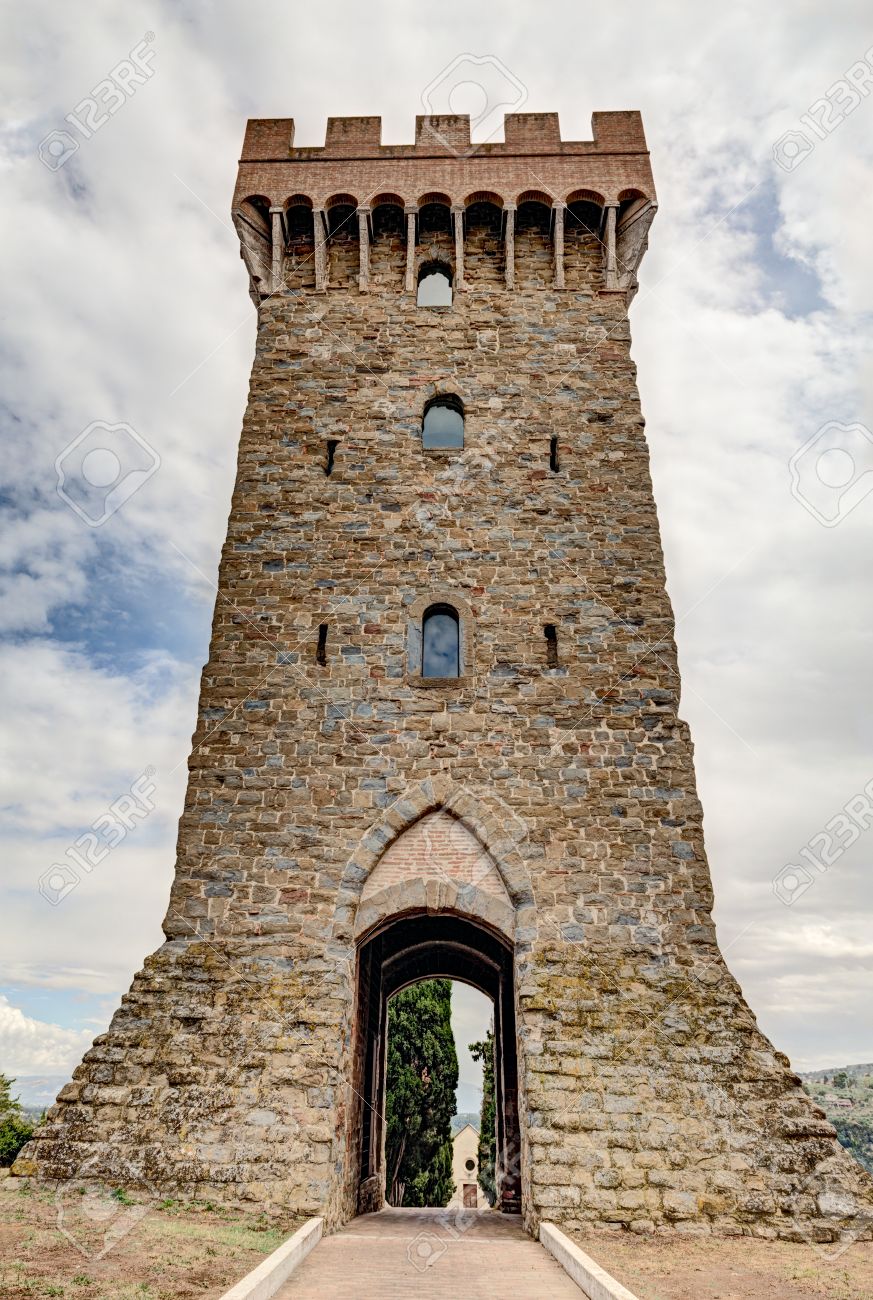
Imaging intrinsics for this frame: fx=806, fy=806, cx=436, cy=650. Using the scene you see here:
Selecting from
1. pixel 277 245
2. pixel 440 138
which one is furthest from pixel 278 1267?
pixel 440 138

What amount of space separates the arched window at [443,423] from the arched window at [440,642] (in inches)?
102

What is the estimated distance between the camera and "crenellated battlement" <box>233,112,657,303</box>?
12.6m

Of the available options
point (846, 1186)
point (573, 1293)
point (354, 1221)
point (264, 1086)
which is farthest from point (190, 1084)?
point (846, 1186)

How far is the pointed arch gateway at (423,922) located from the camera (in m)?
9.02

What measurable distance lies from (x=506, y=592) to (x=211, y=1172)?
7006 mm

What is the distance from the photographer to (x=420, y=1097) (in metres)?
20.7

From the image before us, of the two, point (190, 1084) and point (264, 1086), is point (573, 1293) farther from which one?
point (190, 1084)

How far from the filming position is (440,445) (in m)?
11.6

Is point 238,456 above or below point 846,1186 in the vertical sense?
above

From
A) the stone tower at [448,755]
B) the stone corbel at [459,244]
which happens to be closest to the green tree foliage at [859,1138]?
the stone tower at [448,755]

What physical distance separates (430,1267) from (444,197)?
13.5 meters

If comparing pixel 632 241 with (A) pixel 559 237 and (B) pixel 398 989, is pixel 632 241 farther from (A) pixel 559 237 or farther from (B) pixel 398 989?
(B) pixel 398 989

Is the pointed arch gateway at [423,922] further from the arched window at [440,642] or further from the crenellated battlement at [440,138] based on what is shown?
the crenellated battlement at [440,138]

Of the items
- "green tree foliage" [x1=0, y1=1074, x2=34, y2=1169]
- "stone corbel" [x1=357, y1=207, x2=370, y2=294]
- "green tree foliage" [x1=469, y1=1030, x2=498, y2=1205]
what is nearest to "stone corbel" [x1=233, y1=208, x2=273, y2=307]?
"stone corbel" [x1=357, y1=207, x2=370, y2=294]
